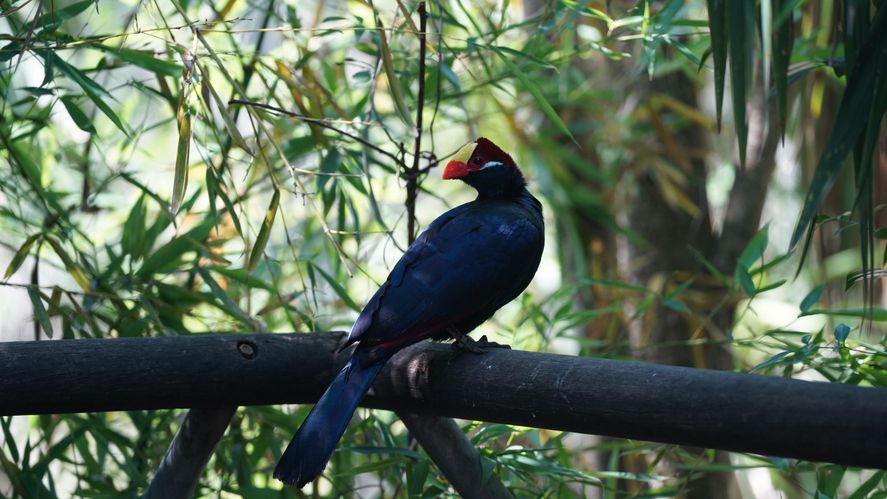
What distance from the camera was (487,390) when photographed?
1355 millimetres

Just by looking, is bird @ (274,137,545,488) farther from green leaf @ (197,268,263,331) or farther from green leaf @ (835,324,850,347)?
green leaf @ (835,324,850,347)

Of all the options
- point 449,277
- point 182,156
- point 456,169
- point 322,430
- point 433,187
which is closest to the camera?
point 322,430

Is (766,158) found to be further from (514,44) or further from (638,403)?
(638,403)

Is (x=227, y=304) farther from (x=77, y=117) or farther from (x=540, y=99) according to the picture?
(x=540, y=99)

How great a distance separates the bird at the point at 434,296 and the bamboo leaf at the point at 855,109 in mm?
576

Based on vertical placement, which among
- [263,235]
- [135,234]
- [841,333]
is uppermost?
[135,234]

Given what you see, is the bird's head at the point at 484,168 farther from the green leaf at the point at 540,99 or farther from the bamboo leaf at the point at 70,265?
the bamboo leaf at the point at 70,265

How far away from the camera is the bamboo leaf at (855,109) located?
113cm

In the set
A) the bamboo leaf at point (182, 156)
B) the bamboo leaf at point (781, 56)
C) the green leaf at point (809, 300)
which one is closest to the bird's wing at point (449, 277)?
the bamboo leaf at point (182, 156)

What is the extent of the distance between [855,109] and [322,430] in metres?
0.81

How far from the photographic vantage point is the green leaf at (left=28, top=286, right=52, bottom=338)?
1.63 meters

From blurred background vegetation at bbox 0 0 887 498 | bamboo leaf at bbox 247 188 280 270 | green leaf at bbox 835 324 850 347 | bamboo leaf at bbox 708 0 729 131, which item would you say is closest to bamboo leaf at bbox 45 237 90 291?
blurred background vegetation at bbox 0 0 887 498

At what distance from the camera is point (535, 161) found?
3.30 metres

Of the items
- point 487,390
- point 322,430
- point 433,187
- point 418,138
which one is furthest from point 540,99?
point 433,187
